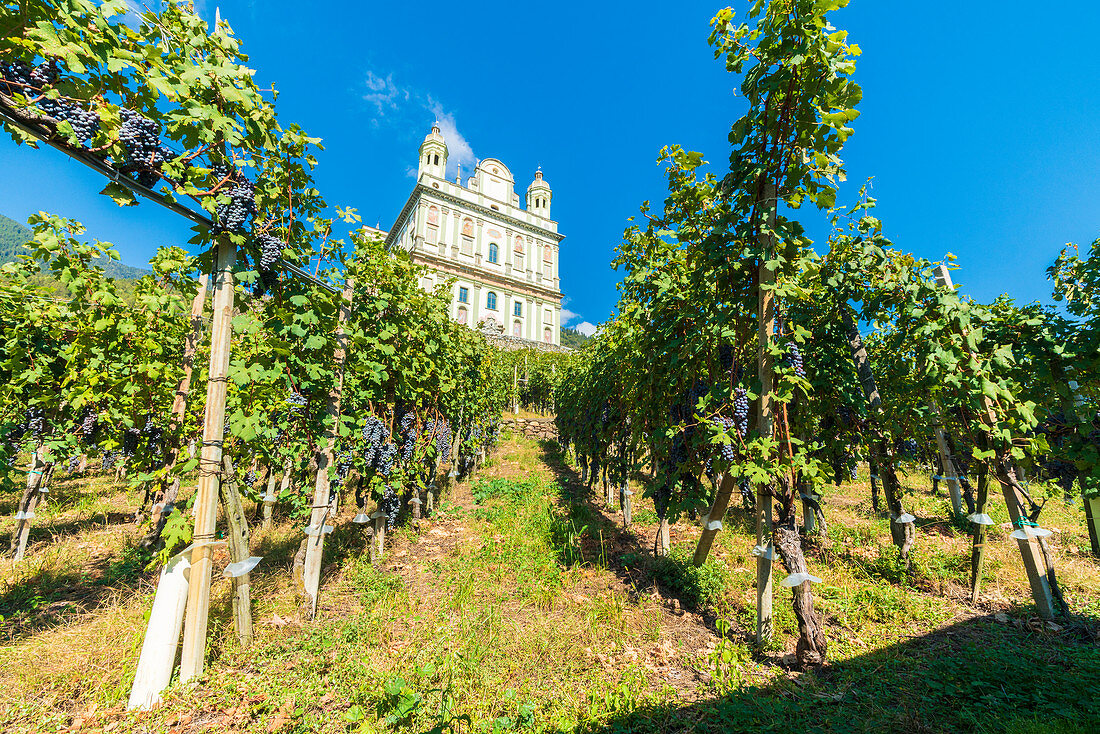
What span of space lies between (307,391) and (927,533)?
9.14 metres

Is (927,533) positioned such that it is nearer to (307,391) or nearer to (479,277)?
(307,391)

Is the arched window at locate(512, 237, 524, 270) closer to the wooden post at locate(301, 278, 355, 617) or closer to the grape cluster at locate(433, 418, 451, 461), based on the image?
the grape cluster at locate(433, 418, 451, 461)

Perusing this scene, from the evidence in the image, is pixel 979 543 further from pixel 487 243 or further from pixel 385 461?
pixel 487 243

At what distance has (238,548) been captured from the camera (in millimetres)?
3068

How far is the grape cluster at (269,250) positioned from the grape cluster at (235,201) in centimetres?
19

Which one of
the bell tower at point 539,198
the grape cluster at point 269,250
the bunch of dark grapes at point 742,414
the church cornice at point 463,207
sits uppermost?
the bell tower at point 539,198

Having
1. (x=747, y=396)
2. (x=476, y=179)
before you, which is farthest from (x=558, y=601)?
(x=476, y=179)

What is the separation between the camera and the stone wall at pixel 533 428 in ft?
69.8

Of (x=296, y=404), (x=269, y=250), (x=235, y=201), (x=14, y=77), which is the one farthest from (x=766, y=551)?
(x=14, y=77)

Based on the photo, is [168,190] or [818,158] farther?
[818,158]

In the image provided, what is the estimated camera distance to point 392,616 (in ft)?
12.4

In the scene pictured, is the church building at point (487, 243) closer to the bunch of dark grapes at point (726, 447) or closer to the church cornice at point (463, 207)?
the church cornice at point (463, 207)

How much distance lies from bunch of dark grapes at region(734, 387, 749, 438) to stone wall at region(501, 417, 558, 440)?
1772 centimetres

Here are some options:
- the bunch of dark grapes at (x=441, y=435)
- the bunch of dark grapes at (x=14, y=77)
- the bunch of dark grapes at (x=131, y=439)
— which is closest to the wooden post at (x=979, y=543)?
the bunch of dark grapes at (x=441, y=435)
